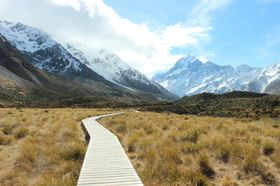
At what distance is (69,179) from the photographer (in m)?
10.6

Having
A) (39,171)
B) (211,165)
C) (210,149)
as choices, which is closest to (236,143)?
(210,149)

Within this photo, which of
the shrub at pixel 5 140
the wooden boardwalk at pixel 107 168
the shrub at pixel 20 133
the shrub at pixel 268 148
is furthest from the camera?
the shrub at pixel 20 133

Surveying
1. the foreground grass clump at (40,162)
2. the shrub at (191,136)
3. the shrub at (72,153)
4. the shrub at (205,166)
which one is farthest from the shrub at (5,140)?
the shrub at (205,166)

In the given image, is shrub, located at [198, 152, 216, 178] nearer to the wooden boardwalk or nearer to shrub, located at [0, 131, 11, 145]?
the wooden boardwalk

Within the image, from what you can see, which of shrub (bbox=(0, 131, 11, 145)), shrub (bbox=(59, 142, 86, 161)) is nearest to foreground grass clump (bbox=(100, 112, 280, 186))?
shrub (bbox=(59, 142, 86, 161))

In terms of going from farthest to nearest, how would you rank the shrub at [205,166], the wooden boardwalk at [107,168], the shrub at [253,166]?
the shrub at [205,166] → the shrub at [253,166] → the wooden boardwalk at [107,168]

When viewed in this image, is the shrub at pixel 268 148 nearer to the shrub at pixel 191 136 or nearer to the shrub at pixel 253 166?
the shrub at pixel 253 166

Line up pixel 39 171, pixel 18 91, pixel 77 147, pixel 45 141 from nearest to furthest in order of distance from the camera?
pixel 39 171
pixel 77 147
pixel 45 141
pixel 18 91

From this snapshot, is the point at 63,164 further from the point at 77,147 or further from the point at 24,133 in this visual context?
the point at 24,133

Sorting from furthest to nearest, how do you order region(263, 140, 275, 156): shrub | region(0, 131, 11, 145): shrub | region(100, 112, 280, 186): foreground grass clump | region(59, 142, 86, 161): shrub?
region(0, 131, 11, 145): shrub, region(263, 140, 275, 156): shrub, region(59, 142, 86, 161): shrub, region(100, 112, 280, 186): foreground grass clump

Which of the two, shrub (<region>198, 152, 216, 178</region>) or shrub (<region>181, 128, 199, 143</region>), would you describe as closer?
shrub (<region>198, 152, 216, 178</region>)

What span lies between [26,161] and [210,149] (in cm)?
844

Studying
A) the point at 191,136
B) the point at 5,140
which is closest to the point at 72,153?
the point at 5,140

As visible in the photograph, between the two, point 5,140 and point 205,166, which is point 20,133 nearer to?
point 5,140
